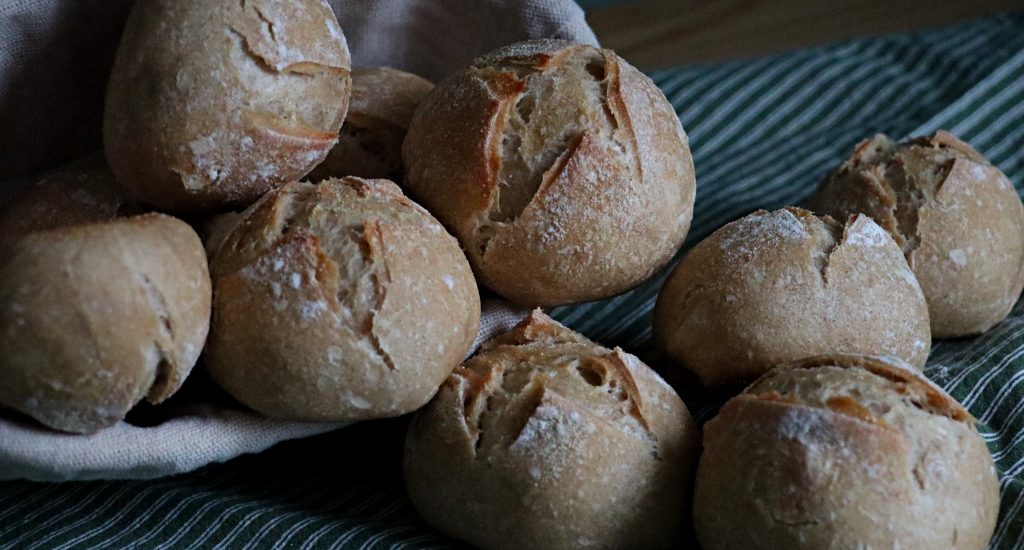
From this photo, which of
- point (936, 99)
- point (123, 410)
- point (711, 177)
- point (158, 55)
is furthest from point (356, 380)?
point (936, 99)

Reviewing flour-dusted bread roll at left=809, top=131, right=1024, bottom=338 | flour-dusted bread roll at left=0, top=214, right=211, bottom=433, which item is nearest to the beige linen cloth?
flour-dusted bread roll at left=0, top=214, right=211, bottom=433

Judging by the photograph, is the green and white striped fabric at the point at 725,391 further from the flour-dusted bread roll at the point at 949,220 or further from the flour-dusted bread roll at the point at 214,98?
the flour-dusted bread roll at the point at 214,98

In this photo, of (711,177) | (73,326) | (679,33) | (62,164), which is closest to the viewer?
(73,326)

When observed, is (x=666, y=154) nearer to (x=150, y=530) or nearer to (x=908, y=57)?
(x=150, y=530)

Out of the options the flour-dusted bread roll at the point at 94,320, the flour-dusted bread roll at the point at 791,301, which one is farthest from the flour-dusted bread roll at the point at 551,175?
the flour-dusted bread roll at the point at 94,320

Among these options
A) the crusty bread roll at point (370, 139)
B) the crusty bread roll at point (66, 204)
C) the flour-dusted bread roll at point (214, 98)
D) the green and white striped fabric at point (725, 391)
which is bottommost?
the green and white striped fabric at point (725, 391)

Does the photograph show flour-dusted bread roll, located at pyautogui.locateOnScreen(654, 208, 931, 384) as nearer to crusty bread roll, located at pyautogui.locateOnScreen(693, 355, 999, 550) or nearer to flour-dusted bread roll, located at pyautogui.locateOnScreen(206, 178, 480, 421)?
crusty bread roll, located at pyautogui.locateOnScreen(693, 355, 999, 550)

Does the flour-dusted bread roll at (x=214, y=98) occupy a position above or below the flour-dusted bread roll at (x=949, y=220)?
above

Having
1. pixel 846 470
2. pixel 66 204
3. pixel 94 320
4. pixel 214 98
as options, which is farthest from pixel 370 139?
pixel 846 470

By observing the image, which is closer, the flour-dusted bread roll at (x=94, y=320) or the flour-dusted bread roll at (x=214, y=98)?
the flour-dusted bread roll at (x=94, y=320)
